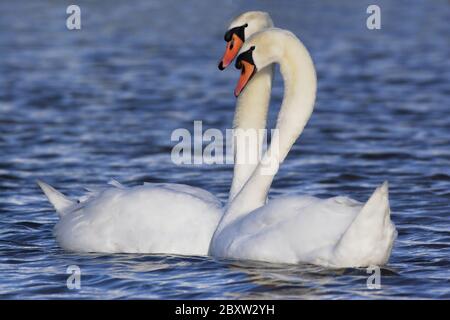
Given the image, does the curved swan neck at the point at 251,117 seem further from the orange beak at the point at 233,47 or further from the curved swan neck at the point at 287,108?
the curved swan neck at the point at 287,108

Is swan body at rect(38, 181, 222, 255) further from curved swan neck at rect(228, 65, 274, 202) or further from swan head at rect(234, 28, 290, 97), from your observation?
swan head at rect(234, 28, 290, 97)

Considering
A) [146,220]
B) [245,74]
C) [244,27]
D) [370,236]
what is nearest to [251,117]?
[245,74]

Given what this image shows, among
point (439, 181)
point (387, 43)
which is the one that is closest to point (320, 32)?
point (387, 43)

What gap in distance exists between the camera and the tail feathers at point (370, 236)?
8.79 m

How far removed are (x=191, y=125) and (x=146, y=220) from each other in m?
6.98

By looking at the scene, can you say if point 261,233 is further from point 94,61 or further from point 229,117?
point 94,61

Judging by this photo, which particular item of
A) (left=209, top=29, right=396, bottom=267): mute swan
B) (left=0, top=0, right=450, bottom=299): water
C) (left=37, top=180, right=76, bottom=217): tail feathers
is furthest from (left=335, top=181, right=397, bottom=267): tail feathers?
(left=37, top=180, right=76, bottom=217): tail feathers

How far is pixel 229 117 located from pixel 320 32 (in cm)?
787

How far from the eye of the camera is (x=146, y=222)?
33.8 ft

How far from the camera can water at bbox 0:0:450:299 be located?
31.2ft

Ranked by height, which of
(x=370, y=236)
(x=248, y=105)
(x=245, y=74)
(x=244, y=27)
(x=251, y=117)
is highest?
(x=244, y=27)

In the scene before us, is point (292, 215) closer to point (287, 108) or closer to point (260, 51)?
point (287, 108)

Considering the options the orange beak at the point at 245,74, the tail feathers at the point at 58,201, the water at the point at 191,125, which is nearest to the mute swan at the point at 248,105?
the orange beak at the point at 245,74

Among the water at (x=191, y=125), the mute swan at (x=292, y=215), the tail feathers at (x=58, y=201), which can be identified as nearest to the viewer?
the mute swan at (x=292, y=215)
